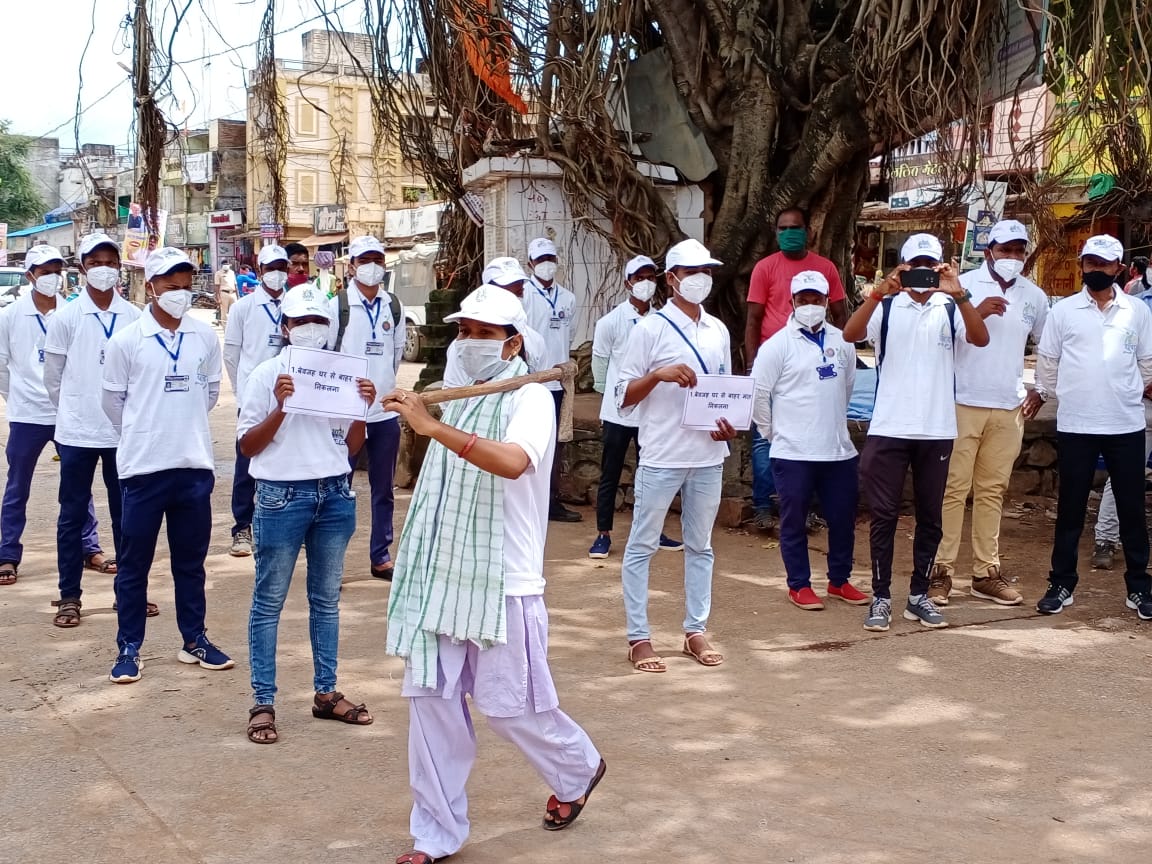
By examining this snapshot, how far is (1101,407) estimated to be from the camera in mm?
6543

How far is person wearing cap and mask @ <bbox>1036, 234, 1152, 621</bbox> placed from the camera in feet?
21.5

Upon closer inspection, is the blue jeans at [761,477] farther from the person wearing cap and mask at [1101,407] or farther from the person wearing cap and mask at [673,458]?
the person wearing cap and mask at [673,458]

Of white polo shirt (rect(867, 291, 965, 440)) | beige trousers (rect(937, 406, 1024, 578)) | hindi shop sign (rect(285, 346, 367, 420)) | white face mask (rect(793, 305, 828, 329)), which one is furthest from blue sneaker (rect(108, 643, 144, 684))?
beige trousers (rect(937, 406, 1024, 578))

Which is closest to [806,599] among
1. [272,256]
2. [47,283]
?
[272,256]

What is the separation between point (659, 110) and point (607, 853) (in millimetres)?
7715

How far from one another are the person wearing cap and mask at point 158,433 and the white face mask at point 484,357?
6.51ft

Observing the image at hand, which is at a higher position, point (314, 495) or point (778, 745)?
point (314, 495)

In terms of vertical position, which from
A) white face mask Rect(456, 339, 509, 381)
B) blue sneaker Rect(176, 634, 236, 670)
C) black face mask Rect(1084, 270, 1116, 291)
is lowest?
blue sneaker Rect(176, 634, 236, 670)

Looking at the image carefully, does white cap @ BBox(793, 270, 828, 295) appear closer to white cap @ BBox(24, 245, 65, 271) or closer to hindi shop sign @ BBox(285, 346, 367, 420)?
hindi shop sign @ BBox(285, 346, 367, 420)

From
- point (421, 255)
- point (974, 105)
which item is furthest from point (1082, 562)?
point (421, 255)

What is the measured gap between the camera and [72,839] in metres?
3.86

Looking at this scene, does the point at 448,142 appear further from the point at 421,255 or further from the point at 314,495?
the point at 421,255

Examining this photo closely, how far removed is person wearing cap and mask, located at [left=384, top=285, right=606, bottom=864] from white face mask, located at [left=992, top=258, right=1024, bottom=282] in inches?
156

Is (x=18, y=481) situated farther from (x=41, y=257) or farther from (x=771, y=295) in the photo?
(x=771, y=295)
